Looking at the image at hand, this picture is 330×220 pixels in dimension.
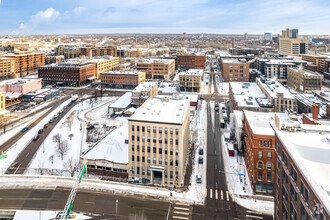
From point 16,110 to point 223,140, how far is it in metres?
65.5

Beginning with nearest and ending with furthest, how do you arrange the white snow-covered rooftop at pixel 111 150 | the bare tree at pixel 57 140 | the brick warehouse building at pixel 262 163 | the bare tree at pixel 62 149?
the brick warehouse building at pixel 262 163
the white snow-covered rooftop at pixel 111 150
the bare tree at pixel 62 149
the bare tree at pixel 57 140

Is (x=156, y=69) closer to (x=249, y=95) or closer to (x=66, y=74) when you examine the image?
(x=66, y=74)

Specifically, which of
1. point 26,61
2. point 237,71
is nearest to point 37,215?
point 237,71

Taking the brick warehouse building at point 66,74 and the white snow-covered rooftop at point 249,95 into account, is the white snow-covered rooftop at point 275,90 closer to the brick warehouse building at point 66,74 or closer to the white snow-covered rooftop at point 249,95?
the white snow-covered rooftop at point 249,95

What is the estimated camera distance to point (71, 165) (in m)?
43.7

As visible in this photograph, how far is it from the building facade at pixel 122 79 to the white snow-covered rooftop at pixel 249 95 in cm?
4557

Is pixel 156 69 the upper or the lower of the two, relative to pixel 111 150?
upper

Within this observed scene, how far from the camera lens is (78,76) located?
384ft

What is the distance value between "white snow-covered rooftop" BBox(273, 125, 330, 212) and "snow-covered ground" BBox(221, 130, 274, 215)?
44.1 ft

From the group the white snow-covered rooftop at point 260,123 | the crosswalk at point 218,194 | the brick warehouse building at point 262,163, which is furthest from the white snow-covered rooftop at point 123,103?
the brick warehouse building at point 262,163

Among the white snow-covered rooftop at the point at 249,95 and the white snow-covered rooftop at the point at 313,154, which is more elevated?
the white snow-covered rooftop at the point at 249,95

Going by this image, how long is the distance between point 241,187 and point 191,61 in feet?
437

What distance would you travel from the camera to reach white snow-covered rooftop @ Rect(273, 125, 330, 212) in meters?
15.8

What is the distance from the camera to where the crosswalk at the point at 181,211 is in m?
31.2
